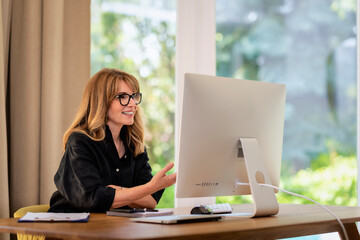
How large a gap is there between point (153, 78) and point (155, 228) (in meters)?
2.10

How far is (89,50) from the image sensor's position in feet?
9.68

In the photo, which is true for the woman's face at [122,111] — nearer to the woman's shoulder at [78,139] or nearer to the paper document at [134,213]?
the woman's shoulder at [78,139]

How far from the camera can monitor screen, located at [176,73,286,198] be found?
172 centimetres

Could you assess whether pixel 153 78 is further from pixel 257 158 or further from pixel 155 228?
pixel 155 228

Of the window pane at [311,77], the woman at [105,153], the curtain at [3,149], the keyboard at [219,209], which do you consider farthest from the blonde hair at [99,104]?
the window pane at [311,77]

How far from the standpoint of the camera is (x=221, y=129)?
1.79m

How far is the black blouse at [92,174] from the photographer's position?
6.32 feet

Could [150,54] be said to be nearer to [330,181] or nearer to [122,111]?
[122,111]

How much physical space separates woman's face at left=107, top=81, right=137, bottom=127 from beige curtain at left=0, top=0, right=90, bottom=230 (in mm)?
618

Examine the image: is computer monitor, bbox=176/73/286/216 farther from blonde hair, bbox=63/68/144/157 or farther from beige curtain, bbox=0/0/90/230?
beige curtain, bbox=0/0/90/230

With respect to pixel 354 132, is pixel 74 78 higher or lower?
higher

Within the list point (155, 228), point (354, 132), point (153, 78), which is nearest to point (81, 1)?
point (153, 78)

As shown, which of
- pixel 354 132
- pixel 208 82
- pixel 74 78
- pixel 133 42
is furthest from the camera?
pixel 354 132

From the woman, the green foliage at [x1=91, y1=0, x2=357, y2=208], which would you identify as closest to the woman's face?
the woman
